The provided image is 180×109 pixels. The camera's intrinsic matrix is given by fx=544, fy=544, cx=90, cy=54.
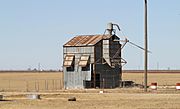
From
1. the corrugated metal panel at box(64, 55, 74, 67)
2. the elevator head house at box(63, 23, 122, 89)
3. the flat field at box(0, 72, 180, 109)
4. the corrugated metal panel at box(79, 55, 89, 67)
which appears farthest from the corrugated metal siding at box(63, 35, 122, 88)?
the flat field at box(0, 72, 180, 109)

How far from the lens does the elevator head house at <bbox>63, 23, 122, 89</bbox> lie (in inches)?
2739

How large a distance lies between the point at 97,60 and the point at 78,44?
131 inches

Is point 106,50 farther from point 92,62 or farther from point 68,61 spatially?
point 68,61

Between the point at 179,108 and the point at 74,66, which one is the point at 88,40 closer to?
the point at 74,66

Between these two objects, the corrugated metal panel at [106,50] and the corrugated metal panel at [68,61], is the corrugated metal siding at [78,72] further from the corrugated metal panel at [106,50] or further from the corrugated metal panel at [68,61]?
the corrugated metal panel at [106,50]

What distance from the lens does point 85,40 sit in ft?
236

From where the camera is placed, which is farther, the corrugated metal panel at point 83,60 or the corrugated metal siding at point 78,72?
the corrugated metal siding at point 78,72

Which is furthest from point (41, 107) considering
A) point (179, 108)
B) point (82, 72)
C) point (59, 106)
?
point (82, 72)

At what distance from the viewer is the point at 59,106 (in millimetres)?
36469

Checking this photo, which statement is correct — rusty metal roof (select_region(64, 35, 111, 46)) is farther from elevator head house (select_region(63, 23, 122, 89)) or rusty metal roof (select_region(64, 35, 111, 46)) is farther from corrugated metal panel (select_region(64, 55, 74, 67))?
corrugated metal panel (select_region(64, 55, 74, 67))

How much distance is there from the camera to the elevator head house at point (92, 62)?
6956cm

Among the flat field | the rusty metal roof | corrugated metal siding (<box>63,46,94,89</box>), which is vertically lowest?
the flat field

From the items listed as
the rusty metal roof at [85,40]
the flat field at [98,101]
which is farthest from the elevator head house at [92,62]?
the flat field at [98,101]

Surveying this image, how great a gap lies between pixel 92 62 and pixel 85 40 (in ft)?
13.1
